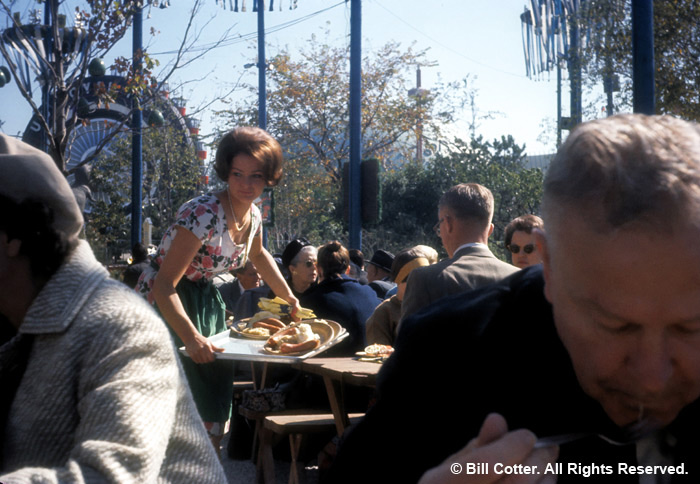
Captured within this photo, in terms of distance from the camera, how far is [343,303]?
19.2 feet

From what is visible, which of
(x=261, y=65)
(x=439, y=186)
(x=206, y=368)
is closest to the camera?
(x=206, y=368)

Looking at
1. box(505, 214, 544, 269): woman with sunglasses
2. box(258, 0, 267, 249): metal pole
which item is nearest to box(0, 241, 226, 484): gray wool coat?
box(505, 214, 544, 269): woman with sunglasses

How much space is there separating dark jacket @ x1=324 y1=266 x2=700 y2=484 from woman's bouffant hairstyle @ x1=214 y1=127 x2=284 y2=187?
286 cm

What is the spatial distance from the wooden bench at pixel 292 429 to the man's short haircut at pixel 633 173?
4033 millimetres

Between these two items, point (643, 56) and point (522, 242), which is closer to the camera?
point (643, 56)

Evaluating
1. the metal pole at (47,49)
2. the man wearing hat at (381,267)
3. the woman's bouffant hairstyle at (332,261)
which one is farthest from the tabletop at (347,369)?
the metal pole at (47,49)

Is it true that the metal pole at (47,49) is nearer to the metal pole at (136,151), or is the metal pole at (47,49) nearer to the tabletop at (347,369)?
the metal pole at (136,151)

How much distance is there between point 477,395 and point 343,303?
4.79m

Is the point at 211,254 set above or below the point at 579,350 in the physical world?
below

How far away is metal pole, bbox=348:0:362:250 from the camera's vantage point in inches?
409

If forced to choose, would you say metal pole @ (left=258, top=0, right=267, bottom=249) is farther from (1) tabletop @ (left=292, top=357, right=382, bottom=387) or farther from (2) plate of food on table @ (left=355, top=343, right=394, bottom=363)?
(1) tabletop @ (left=292, top=357, right=382, bottom=387)

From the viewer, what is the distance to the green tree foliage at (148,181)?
2286 centimetres

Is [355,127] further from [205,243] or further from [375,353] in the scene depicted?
[205,243]

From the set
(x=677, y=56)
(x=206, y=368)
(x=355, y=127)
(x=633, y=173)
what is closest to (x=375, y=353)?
(x=206, y=368)
